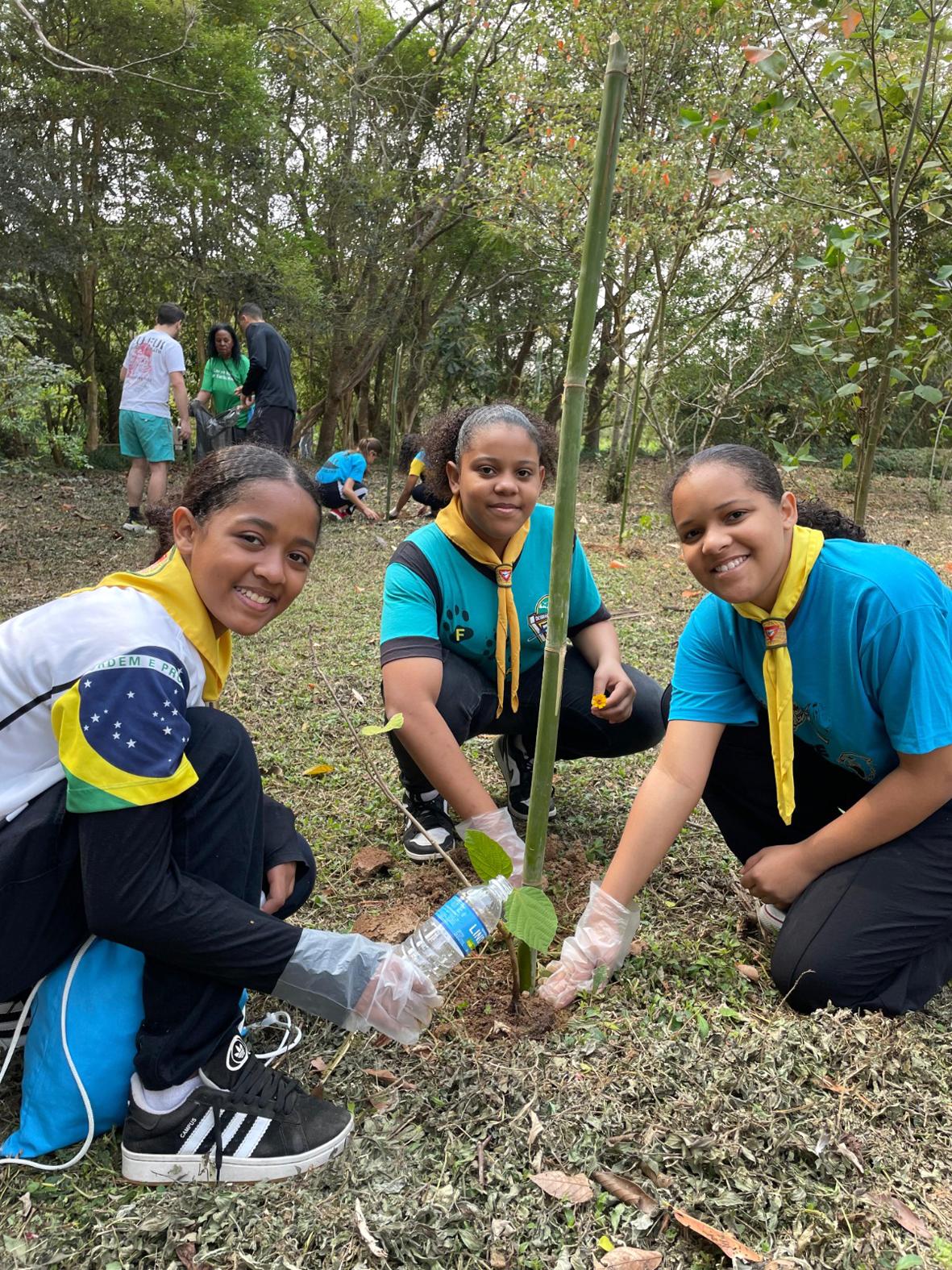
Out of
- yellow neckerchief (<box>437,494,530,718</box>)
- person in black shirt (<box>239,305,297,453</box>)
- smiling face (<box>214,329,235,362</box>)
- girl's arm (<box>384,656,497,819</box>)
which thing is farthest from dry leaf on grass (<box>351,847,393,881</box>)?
smiling face (<box>214,329,235,362</box>)

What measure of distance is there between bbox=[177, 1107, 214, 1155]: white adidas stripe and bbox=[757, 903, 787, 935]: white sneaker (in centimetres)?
123

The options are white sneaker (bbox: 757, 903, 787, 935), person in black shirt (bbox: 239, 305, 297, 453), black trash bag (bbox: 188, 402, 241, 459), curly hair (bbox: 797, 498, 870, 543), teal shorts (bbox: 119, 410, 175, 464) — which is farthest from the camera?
black trash bag (bbox: 188, 402, 241, 459)

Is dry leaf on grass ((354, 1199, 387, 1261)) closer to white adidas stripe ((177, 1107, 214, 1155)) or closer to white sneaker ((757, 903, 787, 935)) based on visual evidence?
white adidas stripe ((177, 1107, 214, 1155))

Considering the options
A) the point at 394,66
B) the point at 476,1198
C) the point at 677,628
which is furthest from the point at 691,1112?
the point at 394,66

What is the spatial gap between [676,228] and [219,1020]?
6362 mm

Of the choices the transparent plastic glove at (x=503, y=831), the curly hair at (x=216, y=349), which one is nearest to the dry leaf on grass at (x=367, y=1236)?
the transparent plastic glove at (x=503, y=831)

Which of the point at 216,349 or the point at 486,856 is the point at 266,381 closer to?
the point at 216,349

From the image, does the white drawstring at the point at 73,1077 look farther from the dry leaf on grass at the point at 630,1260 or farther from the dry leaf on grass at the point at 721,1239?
the dry leaf on grass at the point at 721,1239

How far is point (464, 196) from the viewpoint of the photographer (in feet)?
34.1

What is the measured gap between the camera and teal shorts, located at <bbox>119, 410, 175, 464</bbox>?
6184 millimetres

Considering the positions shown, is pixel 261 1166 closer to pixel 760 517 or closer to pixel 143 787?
pixel 143 787

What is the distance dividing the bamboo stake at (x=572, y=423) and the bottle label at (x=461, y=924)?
127 millimetres

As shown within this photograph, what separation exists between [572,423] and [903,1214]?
47.8 inches

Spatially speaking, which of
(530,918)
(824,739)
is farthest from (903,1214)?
(824,739)
